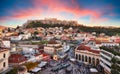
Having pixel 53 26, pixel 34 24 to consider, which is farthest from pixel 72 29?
pixel 34 24

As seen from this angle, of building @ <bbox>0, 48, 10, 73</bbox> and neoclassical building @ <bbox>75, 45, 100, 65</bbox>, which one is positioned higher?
building @ <bbox>0, 48, 10, 73</bbox>

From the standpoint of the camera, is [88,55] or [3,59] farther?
[88,55]

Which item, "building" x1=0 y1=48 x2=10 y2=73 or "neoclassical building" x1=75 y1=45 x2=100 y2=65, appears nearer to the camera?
"building" x1=0 y1=48 x2=10 y2=73

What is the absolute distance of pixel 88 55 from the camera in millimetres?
11383

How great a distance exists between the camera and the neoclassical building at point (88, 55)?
10.6 metres

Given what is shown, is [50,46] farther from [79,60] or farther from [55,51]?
[79,60]

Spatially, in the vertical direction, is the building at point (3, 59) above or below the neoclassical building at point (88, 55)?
above

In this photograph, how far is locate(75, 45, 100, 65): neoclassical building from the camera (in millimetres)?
10591

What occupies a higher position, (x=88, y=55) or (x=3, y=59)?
(x=3, y=59)

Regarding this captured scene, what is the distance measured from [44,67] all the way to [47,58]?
2385 mm

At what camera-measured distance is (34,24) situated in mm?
33312

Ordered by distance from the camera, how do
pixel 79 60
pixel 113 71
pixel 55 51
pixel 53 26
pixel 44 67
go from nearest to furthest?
pixel 113 71
pixel 44 67
pixel 79 60
pixel 55 51
pixel 53 26

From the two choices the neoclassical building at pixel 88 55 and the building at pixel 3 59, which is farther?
the neoclassical building at pixel 88 55

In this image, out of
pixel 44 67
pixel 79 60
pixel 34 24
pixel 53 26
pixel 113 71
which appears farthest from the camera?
pixel 53 26
